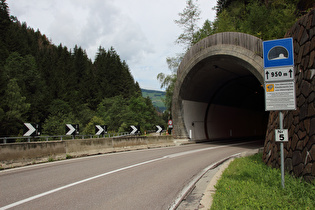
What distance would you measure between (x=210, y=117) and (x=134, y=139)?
45.5ft

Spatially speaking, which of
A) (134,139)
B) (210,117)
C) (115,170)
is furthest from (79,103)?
(115,170)

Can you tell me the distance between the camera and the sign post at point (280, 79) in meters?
4.93

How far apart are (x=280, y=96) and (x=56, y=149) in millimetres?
9354

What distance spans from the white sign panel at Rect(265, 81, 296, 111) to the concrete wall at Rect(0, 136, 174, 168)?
8669 millimetres

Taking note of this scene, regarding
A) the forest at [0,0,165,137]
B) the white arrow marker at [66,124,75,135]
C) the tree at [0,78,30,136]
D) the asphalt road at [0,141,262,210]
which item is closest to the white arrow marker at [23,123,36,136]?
the asphalt road at [0,141,262,210]

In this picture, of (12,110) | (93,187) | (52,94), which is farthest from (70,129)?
(52,94)

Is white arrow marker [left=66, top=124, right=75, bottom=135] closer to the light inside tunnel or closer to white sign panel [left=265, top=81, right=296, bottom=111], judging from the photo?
the light inside tunnel

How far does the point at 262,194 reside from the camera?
460 centimetres

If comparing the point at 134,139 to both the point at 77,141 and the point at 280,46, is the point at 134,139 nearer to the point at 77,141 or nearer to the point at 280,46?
the point at 77,141

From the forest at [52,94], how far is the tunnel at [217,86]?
113 ft

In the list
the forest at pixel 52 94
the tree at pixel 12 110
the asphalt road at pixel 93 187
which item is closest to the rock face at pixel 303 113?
the asphalt road at pixel 93 187

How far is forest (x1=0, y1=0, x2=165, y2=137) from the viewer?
52100 millimetres

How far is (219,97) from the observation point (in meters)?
28.7

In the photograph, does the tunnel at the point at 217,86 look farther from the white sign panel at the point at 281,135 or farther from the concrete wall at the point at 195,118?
the white sign panel at the point at 281,135
